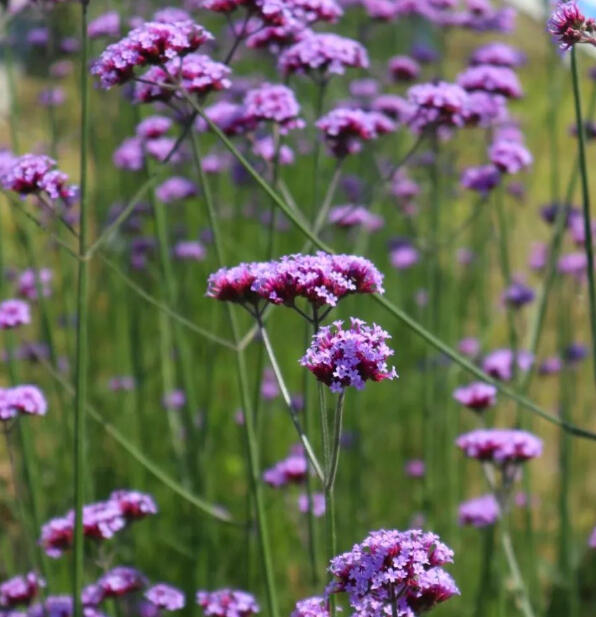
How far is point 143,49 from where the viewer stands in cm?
175

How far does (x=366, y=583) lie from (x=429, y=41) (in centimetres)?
851

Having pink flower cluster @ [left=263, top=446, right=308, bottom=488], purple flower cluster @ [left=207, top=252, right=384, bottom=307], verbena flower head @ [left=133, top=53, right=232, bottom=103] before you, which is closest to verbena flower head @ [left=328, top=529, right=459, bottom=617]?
purple flower cluster @ [left=207, top=252, right=384, bottom=307]

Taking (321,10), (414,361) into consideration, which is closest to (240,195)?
(414,361)

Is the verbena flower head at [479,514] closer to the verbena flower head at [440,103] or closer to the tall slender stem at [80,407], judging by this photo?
the verbena flower head at [440,103]

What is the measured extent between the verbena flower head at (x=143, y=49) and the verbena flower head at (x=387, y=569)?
84 centimetres

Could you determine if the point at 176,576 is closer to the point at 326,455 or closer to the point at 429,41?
the point at 326,455

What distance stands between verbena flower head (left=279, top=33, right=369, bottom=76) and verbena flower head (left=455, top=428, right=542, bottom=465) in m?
0.76

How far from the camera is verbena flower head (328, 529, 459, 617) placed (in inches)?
47.4

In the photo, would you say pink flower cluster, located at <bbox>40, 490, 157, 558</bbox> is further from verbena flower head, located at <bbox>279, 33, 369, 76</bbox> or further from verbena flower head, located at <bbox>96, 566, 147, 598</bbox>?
verbena flower head, located at <bbox>279, 33, 369, 76</bbox>

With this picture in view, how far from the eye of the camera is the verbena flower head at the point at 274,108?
89.0 inches

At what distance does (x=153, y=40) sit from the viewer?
175 centimetres

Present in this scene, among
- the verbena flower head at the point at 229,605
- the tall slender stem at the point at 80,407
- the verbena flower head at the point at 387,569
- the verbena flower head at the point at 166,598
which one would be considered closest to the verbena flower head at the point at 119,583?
the verbena flower head at the point at 166,598

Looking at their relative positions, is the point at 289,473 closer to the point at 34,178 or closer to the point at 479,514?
the point at 479,514

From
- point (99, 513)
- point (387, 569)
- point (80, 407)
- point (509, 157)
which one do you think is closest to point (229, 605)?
point (99, 513)
